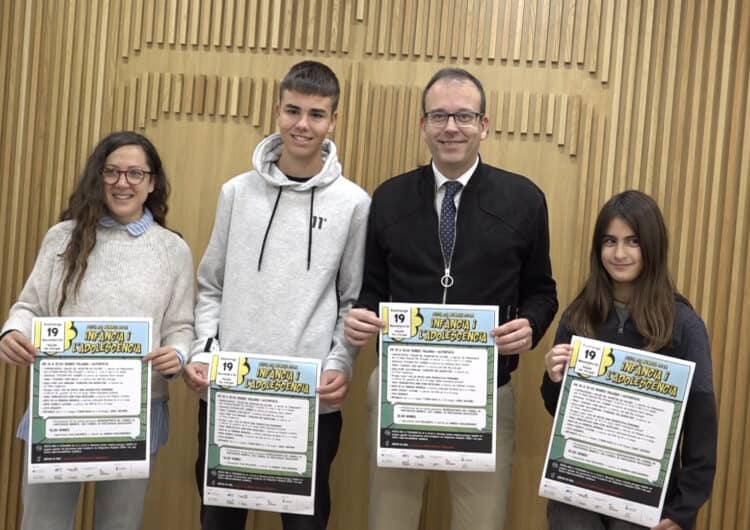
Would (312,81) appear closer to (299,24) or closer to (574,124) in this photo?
(299,24)

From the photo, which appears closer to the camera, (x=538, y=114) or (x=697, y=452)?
(x=697, y=452)

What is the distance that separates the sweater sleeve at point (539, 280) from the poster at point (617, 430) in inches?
12.4

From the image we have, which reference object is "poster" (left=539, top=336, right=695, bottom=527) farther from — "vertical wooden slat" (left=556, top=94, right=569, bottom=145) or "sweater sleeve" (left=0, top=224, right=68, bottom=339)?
"sweater sleeve" (left=0, top=224, right=68, bottom=339)

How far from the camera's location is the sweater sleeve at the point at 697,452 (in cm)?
267

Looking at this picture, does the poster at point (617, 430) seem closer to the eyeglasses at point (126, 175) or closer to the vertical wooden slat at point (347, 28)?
the eyeglasses at point (126, 175)

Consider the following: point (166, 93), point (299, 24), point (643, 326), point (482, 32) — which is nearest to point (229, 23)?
point (299, 24)

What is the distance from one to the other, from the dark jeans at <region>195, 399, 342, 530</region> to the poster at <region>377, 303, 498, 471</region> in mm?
272

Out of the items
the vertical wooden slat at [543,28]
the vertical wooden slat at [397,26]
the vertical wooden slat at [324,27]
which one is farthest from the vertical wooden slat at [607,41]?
the vertical wooden slat at [324,27]

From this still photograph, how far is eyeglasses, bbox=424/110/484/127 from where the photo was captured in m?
2.98

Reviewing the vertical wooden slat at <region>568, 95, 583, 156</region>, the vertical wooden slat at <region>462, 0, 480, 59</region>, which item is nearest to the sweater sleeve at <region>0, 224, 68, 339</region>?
the vertical wooden slat at <region>462, 0, 480, 59</region>

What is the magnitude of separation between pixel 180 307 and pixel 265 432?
0.56m

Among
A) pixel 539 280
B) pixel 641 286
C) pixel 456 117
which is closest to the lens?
pixel 641 286

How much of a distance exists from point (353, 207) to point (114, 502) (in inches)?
50.8

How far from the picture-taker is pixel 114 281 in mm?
3066
